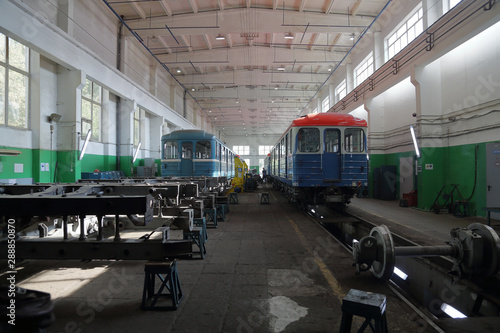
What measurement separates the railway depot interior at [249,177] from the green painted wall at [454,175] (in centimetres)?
7

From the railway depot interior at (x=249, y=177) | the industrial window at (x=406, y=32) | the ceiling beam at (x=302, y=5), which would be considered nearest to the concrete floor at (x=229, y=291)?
the railway depot interior at (x=249, y=177)

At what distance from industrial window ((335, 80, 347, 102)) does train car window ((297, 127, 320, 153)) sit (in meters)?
12.4

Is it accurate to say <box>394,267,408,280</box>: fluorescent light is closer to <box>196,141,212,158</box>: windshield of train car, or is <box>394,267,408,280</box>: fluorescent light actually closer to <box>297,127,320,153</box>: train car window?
<box>297,127,320,153</box>: train car window

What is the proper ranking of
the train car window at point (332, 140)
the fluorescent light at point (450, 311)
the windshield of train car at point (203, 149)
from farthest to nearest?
the windshield of train car at point (203, 149), the train car window at point (332, 140), the fluorescent light at point (450, 311)

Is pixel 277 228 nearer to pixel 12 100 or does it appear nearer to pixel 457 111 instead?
pixel 457 111

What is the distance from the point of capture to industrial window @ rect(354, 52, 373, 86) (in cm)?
1639

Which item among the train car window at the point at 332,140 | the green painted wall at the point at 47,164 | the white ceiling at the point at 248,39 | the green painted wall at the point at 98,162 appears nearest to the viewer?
the green painted wall at the point at 47,164

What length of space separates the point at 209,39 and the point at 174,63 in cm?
285

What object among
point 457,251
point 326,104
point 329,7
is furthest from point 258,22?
point 457,251

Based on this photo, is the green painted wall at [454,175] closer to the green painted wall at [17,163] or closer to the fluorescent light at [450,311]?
the fluorescent light at [450,311]

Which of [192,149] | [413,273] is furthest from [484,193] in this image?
[192,149]

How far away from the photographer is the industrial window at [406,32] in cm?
1152

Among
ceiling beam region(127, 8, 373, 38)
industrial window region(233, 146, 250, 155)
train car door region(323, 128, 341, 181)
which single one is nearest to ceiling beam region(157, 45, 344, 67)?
ceiling beam region(127, 8, 373, 38)

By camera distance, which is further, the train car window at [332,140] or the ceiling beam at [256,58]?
the ceiling beam at [256,58]
